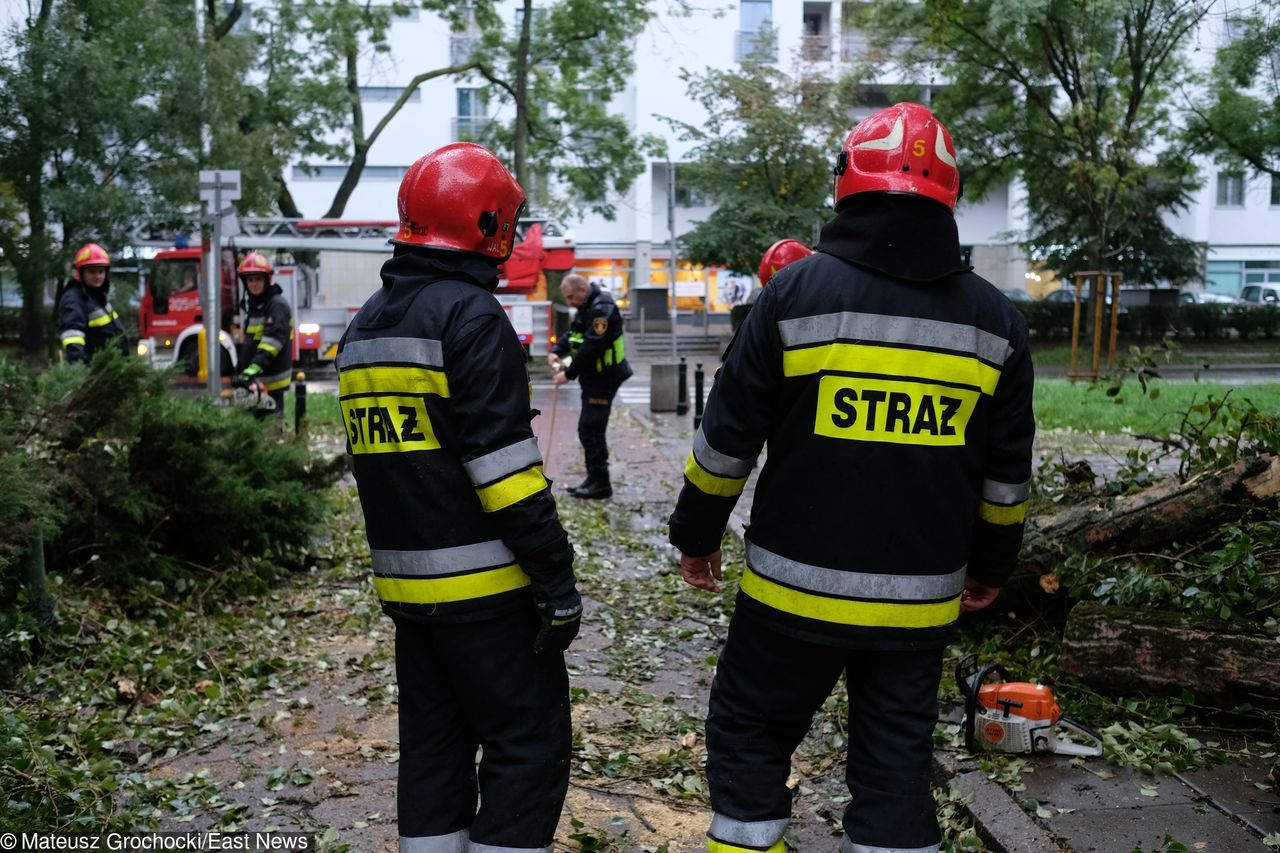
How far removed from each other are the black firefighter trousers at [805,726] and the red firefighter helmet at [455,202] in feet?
4.06

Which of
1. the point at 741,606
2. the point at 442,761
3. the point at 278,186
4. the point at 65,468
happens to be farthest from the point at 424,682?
the point at 278,186

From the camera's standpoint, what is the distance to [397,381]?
303 centimetres

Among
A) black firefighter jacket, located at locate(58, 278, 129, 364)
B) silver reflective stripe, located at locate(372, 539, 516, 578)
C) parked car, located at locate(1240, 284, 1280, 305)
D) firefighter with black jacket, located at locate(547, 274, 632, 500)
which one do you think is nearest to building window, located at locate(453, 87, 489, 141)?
parked car, located at locate(1240, 284, 1280, 305)

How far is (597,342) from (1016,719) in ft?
20.9

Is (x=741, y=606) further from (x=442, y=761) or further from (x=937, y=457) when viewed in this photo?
(x=442, y=761)

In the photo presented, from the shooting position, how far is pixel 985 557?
323cm

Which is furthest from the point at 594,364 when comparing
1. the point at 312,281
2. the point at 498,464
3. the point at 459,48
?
the point at 459,48

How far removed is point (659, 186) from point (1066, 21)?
22257 millimetres

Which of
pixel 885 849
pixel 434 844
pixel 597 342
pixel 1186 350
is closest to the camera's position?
pixel 885 849

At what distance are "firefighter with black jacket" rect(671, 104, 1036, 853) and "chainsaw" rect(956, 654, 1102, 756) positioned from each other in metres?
1.34

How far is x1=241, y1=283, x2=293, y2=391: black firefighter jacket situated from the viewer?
1110 cm

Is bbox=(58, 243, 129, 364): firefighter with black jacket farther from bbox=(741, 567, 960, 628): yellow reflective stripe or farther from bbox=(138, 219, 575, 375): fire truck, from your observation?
bbox=(138, 219, 575, 375): fire truck

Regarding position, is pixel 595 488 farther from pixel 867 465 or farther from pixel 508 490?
pixel 867 465

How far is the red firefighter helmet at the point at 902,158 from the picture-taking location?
2889mm
